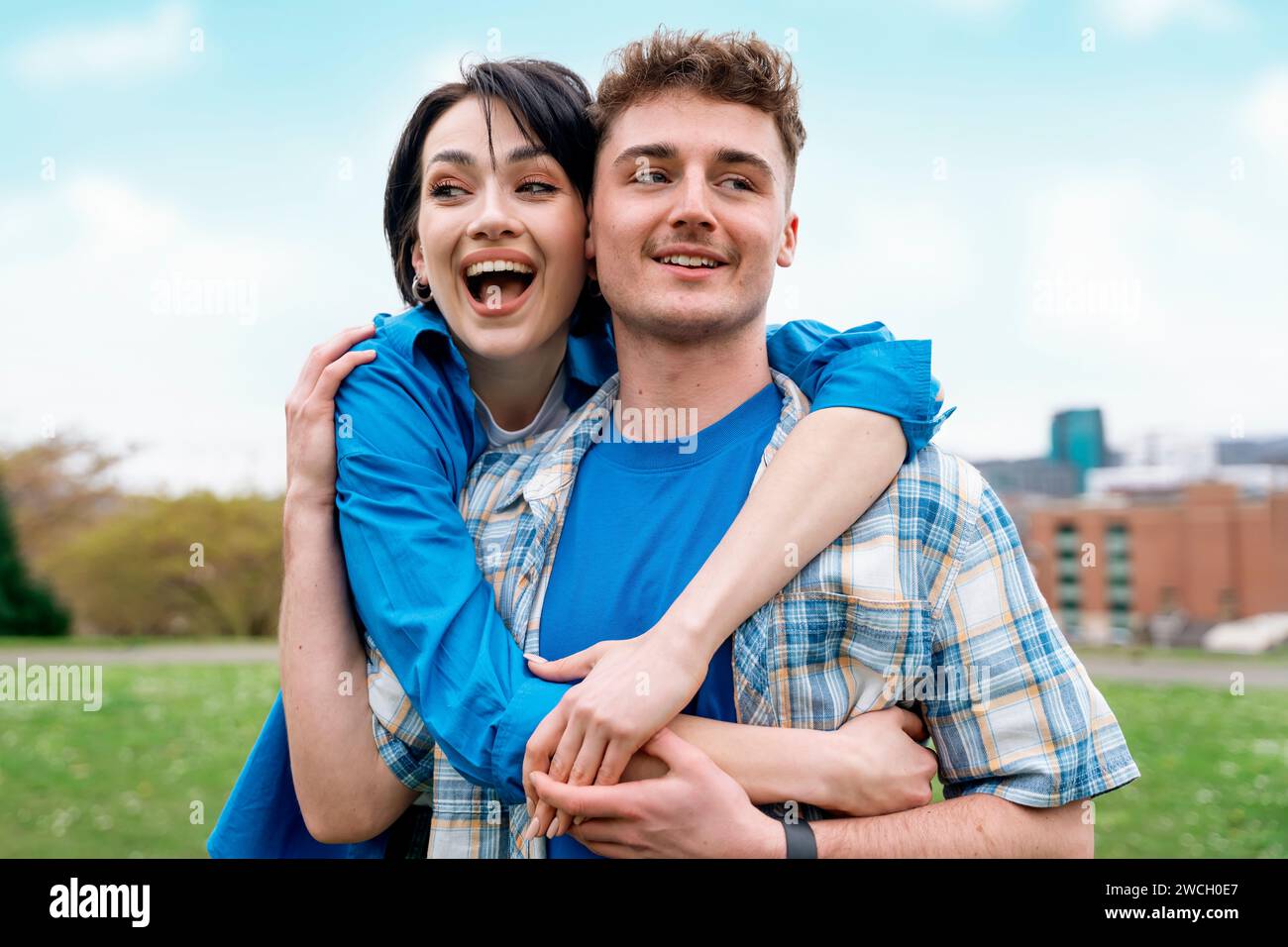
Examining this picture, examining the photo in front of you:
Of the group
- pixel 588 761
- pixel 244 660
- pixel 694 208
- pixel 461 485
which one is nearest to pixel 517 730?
pixel 588 761

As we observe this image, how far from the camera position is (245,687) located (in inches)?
642

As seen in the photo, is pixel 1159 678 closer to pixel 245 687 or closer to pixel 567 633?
pixel 245 687

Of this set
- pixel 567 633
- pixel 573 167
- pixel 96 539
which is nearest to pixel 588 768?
pixel 567 633

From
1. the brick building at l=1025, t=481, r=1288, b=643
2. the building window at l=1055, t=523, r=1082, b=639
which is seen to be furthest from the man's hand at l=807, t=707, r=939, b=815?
the building window at l=1055, t=523, r=1082, b=639

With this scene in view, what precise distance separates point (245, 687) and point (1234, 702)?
14605 mm

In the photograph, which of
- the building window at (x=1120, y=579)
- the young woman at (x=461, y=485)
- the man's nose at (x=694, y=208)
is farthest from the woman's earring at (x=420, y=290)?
the building window at (x=1120, y=579)

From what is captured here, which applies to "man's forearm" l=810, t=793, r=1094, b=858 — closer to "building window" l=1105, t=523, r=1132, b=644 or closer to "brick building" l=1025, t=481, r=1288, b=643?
"brick building" l=1025, t=481, r=1288, b=643

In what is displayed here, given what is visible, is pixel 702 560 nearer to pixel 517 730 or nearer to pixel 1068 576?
pixel 517 730

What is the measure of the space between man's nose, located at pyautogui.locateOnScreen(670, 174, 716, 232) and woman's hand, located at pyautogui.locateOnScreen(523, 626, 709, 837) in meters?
0.91

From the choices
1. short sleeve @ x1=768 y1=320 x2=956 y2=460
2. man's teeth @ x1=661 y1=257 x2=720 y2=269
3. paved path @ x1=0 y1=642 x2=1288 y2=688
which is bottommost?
paved path @ x1=0 y1=642 x2=1288 y2=688

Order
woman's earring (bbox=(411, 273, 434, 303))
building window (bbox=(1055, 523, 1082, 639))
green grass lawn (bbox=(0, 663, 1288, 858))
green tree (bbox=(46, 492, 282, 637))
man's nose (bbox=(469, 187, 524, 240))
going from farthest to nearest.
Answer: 1. building window (bbox=(1055, 523, 1082, 639))
2. green tree (bbox=(46, 492, 282, 637))
3. green grass lawn (bbox=(0, 663, 1288, 858))
4. woman's earring (bbox=(411, 273, 434, 303))
5. man's nose (bbox=(469, 187, 524, 240))

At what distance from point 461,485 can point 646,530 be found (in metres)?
0.47

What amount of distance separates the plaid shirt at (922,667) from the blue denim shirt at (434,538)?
0.49ft

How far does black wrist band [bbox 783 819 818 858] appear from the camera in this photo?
208 cm
